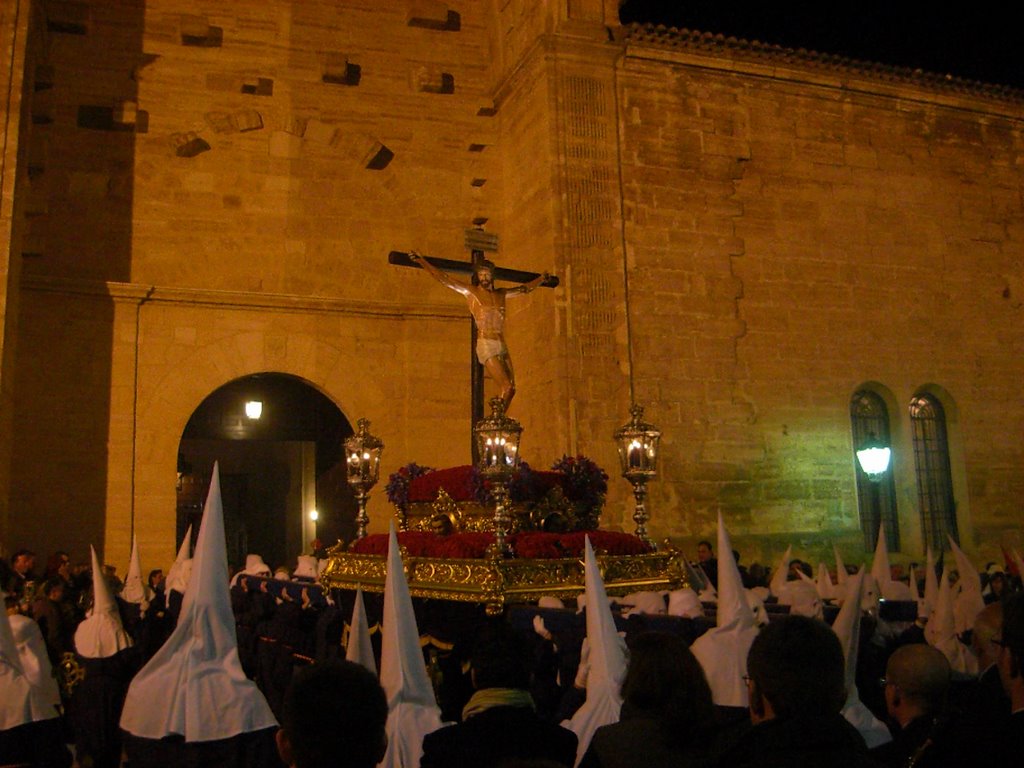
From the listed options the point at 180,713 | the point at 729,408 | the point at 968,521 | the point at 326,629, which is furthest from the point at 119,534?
the point at 968,521

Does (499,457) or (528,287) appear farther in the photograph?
(528,287)

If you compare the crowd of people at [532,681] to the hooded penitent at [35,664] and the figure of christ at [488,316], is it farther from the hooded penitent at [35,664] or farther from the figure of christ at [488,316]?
the figure of christ at [488,316]

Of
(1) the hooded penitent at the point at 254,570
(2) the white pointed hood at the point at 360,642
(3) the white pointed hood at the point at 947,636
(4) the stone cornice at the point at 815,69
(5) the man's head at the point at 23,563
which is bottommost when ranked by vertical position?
(3) the white pointed hood at the point at 947,636

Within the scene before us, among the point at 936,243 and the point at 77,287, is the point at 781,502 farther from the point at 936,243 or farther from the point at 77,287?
the point at 77,287

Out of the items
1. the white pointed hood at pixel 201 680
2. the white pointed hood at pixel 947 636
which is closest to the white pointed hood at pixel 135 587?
the white pointed hood at pixel 201 680

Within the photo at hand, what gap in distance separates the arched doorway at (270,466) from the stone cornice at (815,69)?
7.28m

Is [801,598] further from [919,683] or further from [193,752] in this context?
[193,752]

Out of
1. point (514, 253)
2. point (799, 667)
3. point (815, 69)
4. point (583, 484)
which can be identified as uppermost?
point (815, 69)

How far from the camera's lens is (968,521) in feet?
54.0

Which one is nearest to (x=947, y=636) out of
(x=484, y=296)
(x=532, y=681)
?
(x=532, y=681)

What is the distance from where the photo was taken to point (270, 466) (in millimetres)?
22094

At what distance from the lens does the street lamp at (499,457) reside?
794cm

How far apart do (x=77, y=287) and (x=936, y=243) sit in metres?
13.1

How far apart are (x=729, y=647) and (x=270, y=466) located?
59.0 feet
